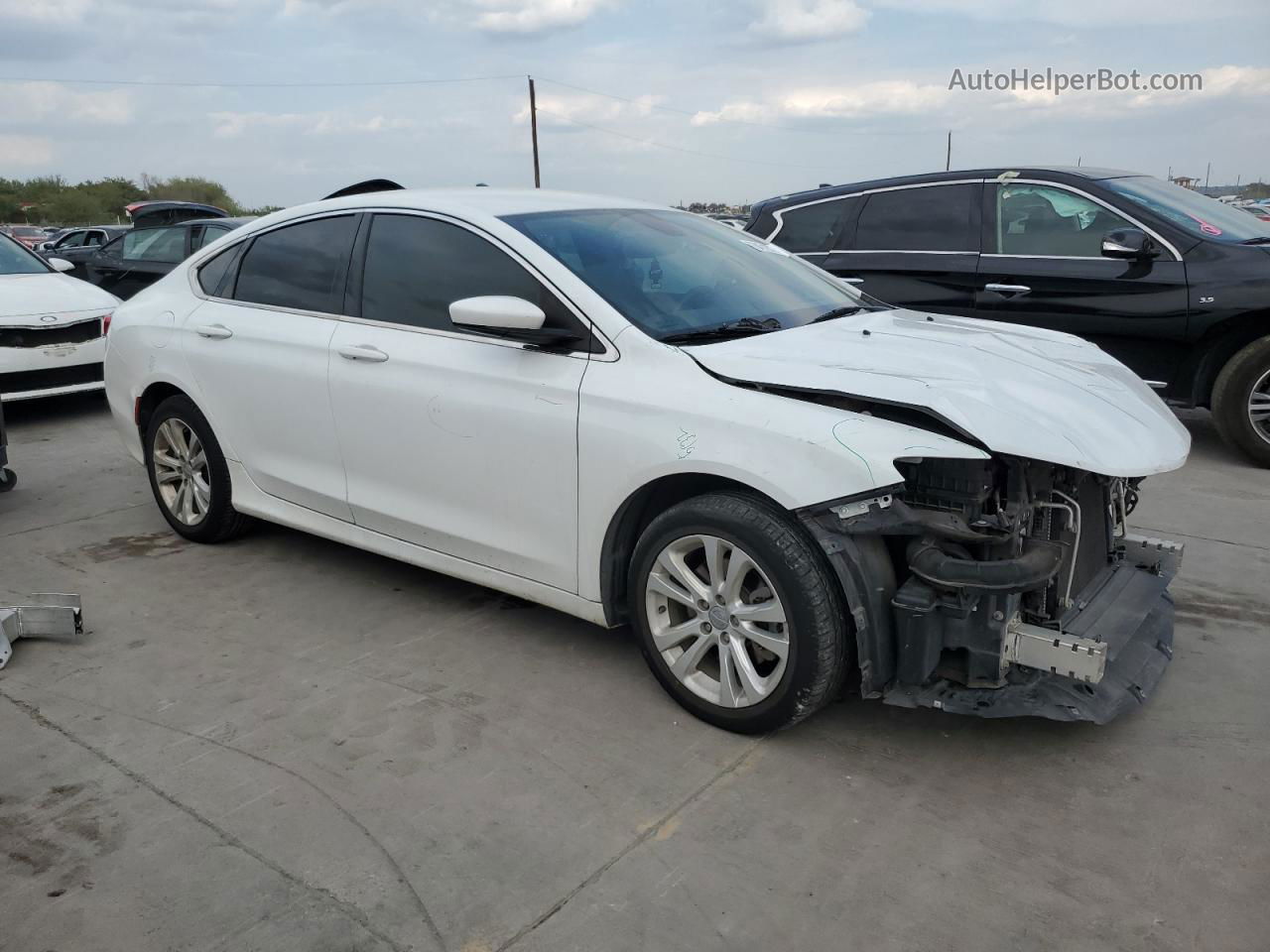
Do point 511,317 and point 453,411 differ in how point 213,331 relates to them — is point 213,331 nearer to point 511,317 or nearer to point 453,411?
point 453,411

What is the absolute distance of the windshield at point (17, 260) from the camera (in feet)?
29.2

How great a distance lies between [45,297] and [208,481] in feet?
15.2

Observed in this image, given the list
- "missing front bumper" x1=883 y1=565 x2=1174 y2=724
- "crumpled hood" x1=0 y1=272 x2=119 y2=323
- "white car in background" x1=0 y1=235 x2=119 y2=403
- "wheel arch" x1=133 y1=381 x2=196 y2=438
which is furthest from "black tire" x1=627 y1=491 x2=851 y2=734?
"crumpled hood" x1=0 y1=272 x2=119 y2=323

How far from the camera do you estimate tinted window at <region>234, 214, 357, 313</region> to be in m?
4.32

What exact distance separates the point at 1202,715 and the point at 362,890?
2.66 m

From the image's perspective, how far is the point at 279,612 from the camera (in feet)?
14.4

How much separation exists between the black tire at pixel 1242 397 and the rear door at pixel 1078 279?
11.7 inches

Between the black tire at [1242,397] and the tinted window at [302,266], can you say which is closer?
the tinted window at [302,266]

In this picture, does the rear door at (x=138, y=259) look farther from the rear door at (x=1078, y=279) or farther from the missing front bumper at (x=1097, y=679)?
the missing front bumper at (x=1097, y=679)

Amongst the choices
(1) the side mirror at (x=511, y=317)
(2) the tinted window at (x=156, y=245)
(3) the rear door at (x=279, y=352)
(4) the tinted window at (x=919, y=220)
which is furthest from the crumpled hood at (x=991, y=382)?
(2) the tinted window at (x=156, y=245)

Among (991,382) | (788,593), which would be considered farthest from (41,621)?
(991,382)

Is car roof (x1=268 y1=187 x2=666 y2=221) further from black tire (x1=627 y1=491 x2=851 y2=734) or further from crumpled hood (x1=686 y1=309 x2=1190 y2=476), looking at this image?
black tire (x1=627 y1=491 x2=851 y2=734)

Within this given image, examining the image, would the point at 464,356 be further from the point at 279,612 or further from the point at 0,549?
the point at 0,549

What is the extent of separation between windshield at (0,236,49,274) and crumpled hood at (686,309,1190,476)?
26.0ft
